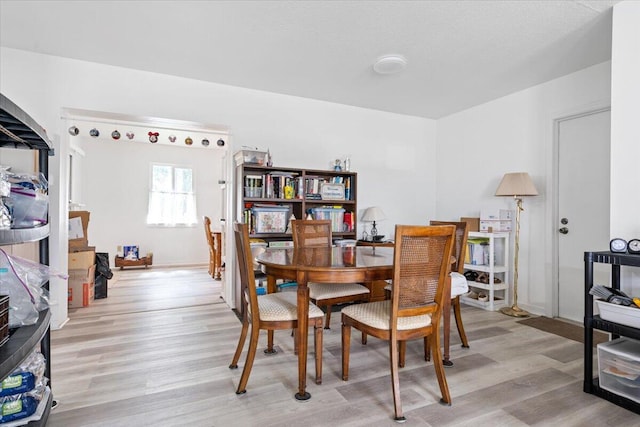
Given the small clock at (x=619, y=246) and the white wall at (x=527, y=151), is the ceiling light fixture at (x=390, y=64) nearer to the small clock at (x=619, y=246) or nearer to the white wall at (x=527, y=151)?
the white wall at (x=527, y=151)

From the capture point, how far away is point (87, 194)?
6.27 m

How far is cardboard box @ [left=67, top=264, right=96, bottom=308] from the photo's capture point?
12.2 ft

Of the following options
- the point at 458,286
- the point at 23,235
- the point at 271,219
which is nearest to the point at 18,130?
the point at 23,235

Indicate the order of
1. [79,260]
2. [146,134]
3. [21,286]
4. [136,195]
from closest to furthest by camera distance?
1. [21,286]
2. [79,260]
3. [146,134]
4. [136,195]

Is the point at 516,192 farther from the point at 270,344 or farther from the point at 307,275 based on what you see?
the point at 270,344

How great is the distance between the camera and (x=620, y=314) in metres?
1.87

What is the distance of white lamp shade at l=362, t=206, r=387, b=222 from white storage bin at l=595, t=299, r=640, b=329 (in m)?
2.44

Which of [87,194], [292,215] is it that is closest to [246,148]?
[292,215]

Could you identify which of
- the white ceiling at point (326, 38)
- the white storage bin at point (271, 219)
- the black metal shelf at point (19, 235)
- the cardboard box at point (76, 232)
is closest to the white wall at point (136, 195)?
the cardboard box at point (76, 232)

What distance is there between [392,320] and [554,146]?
2943 mm

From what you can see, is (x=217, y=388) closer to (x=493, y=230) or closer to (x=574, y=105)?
(x=493, y=230)

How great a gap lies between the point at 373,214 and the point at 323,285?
5.73 ft

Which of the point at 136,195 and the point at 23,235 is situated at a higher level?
the point at 136,195

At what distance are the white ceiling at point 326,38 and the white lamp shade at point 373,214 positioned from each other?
4.85 ft
